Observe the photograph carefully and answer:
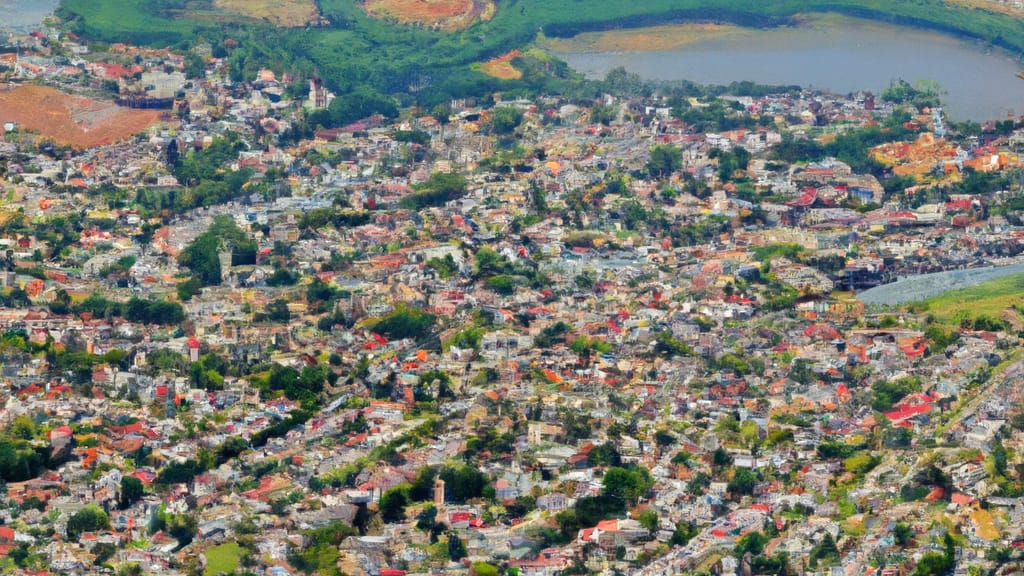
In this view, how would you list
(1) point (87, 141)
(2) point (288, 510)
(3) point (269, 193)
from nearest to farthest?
(2) point (288, 510) < (3) point (269, 193) < (1) point (87, 141)

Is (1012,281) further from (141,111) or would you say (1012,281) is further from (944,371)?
(141,111)

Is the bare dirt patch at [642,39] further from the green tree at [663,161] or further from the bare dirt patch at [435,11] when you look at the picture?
the green tree at [663,161]

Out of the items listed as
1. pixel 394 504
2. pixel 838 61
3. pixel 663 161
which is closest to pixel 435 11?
pixel 838 61

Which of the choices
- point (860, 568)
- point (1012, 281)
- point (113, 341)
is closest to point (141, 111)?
point (113, 341)

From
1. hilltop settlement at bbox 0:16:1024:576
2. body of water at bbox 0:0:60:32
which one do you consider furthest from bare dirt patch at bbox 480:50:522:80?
body of water at bbox 0:0:60:32

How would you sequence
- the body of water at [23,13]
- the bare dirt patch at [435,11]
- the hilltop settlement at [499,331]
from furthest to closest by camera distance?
1. the bare dirt patch at [435,11]
2. the body of water at [23,13]
3. the hilltop settlement at [499,331]

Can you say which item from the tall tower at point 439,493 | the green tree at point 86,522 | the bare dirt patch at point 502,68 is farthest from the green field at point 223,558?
the bare dirt patch at point 502,68

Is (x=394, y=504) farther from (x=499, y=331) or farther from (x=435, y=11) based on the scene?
(x=435, y=11)
